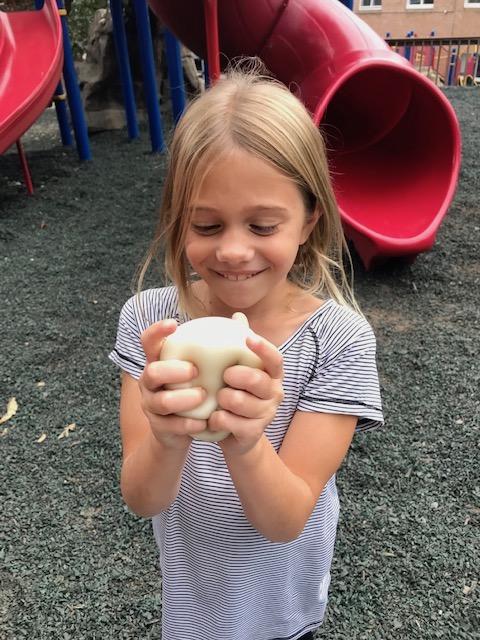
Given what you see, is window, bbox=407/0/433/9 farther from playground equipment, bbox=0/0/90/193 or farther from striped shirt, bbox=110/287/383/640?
striped shirt, bbox=110/287/383/640

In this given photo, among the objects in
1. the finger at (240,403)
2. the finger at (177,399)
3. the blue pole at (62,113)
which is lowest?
the blue pole at (62,113)

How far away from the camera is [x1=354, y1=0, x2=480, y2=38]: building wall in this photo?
22.8 metres

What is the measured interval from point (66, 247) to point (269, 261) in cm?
374

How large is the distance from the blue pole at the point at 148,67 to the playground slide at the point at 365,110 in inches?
51.9

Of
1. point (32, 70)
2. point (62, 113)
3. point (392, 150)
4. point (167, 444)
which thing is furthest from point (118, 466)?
point (62, 113)

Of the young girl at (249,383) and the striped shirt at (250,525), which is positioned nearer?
the young girl at (249,383)

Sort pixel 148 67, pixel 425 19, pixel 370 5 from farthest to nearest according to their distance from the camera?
pixel 370 5 < pixel 425 19 < pixel 148 67

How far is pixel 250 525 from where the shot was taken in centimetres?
103

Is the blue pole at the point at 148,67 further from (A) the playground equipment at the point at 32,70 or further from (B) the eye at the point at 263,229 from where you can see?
(B) the eye at the point at 263,229

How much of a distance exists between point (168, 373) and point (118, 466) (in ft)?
5.75

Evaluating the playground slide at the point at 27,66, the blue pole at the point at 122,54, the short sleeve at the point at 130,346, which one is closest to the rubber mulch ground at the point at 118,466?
the short sleeve at the point at 130,346

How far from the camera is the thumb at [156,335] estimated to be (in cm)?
70

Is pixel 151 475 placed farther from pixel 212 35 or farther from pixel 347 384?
pixel 212 35

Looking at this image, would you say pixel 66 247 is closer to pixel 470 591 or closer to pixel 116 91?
pixel 470 591
